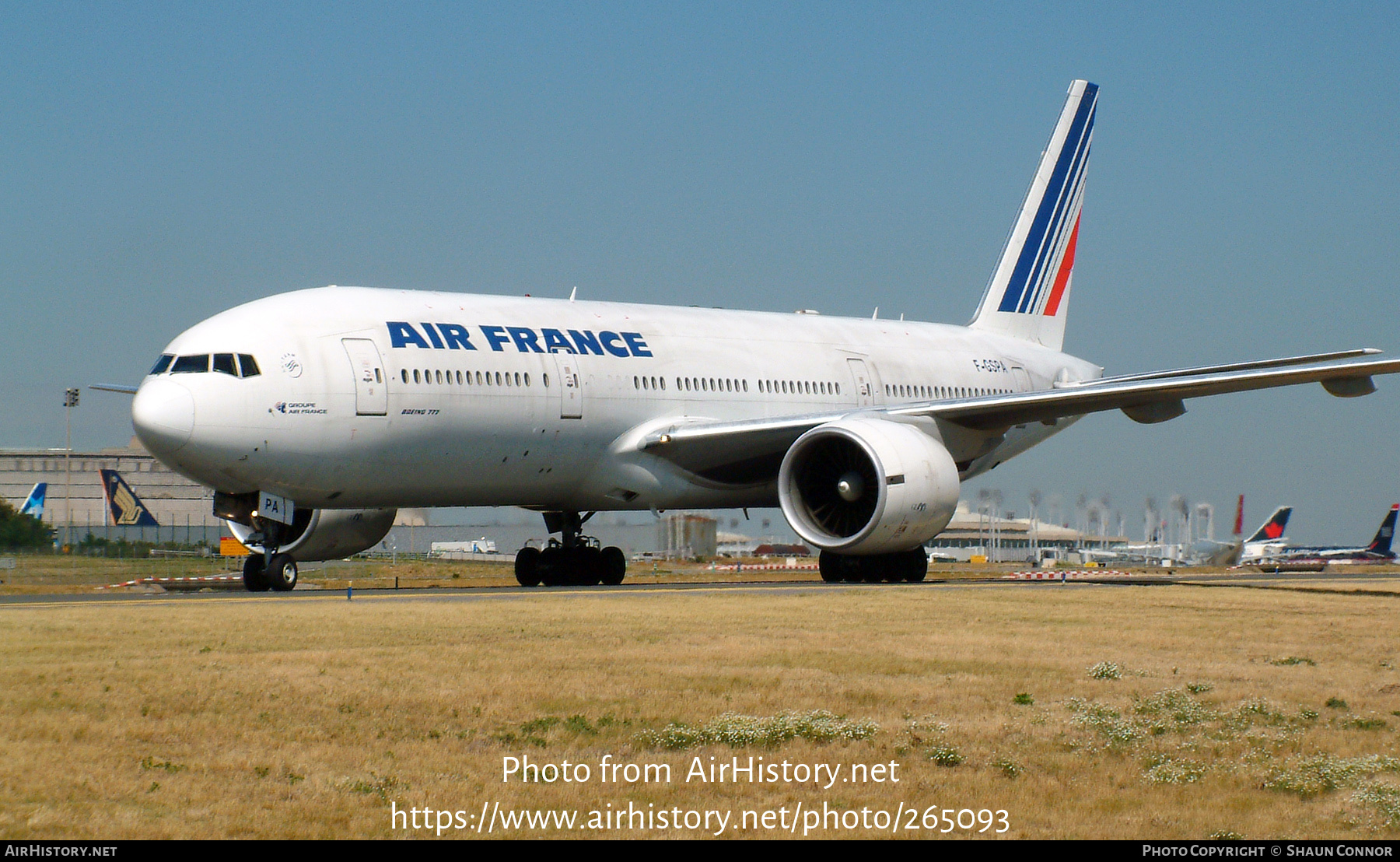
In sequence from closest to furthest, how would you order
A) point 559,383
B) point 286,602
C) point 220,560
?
point 286,602, point 559,383, point 220,560

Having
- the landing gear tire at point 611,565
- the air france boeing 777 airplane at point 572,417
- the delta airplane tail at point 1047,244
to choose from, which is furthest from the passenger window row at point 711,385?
the delta airplane tail at point 1047,244

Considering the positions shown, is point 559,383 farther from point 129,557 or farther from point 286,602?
point 129,557

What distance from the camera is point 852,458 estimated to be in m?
22.8

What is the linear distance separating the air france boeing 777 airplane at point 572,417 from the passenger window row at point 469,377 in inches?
1.1

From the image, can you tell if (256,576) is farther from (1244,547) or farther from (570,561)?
(1244,547)

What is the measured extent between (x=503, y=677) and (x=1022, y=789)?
4.34 metres

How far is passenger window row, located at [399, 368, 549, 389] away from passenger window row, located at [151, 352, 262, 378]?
194cm

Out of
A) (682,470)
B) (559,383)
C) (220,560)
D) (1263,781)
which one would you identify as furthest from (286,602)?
(220,560)

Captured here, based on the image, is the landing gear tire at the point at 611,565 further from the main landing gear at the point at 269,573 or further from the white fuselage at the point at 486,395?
the main landing gear at the point at 269,573

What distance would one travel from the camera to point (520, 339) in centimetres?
2198

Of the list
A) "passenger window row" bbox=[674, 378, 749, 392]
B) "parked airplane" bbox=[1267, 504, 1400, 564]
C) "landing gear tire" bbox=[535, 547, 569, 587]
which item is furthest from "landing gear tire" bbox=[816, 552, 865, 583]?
"parked airplane" bbox=[1267, 504, 1400, 564]

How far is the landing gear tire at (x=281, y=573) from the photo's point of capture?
20.4 meters

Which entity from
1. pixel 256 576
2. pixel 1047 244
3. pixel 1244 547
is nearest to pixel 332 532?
pixel 256 576

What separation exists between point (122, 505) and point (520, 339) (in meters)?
52.5
